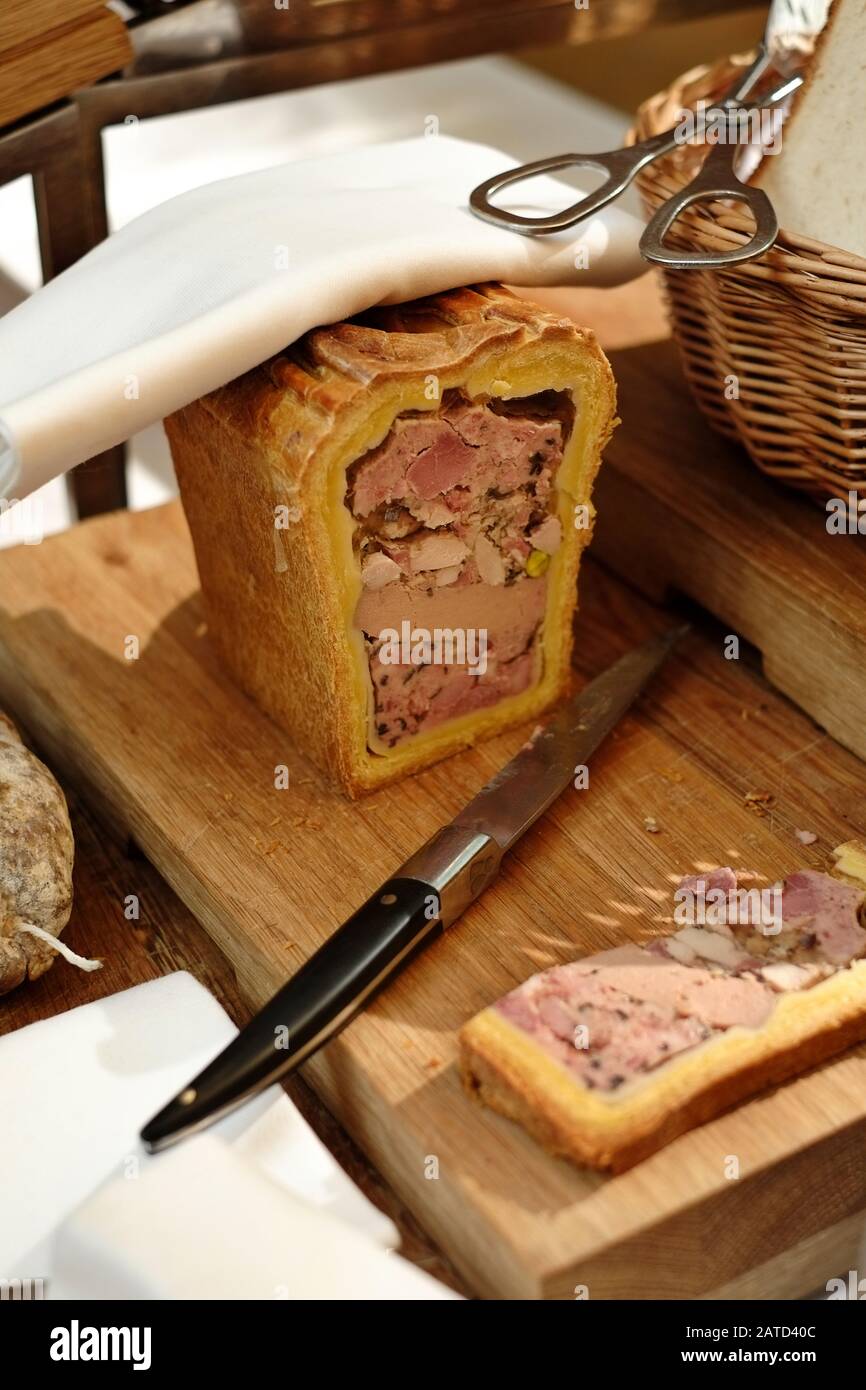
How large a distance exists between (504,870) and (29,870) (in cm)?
66

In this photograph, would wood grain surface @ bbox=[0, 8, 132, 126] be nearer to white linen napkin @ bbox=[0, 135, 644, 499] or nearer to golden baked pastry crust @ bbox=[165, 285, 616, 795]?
white linen napkin @ bbox=[0, 135, 644, 499]

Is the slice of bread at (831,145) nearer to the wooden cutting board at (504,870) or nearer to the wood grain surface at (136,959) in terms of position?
the wooden cutting board at (504,870)

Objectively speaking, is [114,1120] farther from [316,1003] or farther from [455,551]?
[455,551]

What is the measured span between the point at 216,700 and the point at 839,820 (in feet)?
3.36

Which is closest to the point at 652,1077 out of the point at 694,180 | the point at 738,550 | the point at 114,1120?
the point at 114,1120

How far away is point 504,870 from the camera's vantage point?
2031 mm

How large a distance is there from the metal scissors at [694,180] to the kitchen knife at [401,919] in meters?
0.69

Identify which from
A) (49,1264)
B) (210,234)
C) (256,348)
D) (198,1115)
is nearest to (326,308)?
(256,348)

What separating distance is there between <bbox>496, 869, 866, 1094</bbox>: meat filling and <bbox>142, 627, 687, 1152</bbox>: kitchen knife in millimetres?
199

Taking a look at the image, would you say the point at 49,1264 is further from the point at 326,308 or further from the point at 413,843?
the point at 326,308

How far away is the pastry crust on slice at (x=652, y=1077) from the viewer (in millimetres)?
1565

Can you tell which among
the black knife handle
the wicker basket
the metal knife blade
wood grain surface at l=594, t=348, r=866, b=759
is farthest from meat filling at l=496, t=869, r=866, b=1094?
the wicker basket

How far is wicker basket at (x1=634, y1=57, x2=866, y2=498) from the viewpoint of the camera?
6.54 feet
